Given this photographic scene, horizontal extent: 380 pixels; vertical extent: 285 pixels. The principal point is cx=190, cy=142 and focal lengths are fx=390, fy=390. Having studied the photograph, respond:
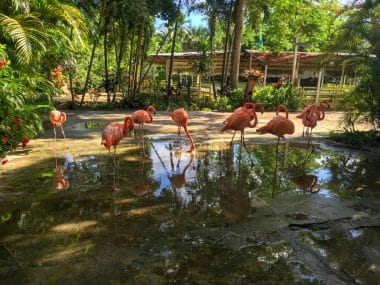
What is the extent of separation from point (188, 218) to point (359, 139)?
21.3 feet

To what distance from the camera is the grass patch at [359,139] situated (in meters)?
9.37

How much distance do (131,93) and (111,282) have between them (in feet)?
50.6

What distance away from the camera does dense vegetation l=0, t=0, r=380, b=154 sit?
724cm

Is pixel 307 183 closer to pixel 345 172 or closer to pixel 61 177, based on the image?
pixel 345 172

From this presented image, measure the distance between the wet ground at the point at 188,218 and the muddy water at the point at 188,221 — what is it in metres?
0.02

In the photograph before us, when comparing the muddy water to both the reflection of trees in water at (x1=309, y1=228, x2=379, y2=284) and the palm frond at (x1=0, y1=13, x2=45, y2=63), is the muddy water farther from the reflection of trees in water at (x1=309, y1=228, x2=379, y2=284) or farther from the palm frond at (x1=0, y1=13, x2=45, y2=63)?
the palm frond at (x1=0, y1=13, x2=45, y2=63)

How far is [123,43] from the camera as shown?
1873cm

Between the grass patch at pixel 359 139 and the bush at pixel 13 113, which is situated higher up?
the bush at pixel 13 113

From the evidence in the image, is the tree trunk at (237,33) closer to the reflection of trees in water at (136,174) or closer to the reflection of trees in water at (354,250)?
the reflection of trees in water at (136,174)

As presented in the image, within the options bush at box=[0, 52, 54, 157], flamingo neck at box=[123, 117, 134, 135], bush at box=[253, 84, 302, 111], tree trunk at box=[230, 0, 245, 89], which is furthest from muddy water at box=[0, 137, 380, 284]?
tree trunk at box=[230, 0, 245, 89]

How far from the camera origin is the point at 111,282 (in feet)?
10.5

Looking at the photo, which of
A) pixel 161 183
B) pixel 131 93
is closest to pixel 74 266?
pixel 161 183

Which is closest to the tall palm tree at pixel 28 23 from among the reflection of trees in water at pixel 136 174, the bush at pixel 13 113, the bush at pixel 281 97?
the bush at pixel 13 113

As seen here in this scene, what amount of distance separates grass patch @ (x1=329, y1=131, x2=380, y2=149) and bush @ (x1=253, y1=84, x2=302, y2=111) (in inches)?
336
